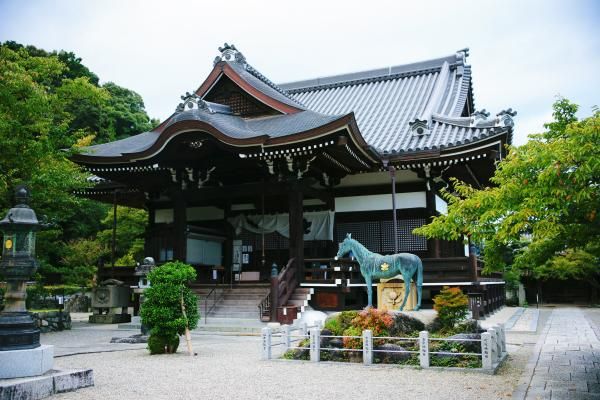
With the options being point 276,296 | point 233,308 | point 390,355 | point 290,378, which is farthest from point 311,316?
point 290,378

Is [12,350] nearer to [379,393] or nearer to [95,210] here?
[379,393]

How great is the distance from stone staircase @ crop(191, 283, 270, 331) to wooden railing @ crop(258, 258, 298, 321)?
1.05ft

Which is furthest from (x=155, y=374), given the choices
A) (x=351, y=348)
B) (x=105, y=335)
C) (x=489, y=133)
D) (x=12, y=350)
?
(x=489, y=133)

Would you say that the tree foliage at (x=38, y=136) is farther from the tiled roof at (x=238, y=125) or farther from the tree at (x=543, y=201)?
the tree at (x=543, y=201)

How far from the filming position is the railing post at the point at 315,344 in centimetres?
922

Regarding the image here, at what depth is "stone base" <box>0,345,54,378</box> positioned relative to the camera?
6.59 m

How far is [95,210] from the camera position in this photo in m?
35.9

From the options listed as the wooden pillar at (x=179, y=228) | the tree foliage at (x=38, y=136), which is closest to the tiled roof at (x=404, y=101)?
the wooden pillar at (x=179, y=228)

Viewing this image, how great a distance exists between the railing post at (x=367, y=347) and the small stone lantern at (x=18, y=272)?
4.95 meters

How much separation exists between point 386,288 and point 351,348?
5.39 metres

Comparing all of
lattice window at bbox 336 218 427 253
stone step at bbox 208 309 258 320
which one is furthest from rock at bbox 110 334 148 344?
lattice window at bbox 336 218 427 253

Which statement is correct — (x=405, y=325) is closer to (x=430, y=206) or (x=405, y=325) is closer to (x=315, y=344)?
(x=315, y=344)

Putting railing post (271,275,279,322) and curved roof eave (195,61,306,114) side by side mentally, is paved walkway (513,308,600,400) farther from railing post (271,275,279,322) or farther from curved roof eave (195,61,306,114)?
curved roof eave (195,61,306,114)

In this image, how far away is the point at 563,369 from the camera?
8.01 m
